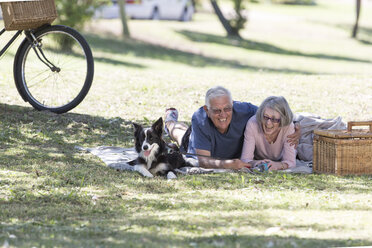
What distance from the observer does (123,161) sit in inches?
266

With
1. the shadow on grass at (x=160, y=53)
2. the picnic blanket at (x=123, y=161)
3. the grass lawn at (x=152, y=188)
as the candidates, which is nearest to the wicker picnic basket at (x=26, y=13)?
the grass lawn at (x=152, y=188)

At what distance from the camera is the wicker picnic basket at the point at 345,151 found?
627cm

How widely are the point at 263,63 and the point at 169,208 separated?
1622 centimetres

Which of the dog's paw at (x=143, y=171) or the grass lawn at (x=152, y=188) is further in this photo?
the dog's paw at (x=143, y=171)

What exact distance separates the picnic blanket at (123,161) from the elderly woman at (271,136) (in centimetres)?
16

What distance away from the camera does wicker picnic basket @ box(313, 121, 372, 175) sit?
627 centimetres

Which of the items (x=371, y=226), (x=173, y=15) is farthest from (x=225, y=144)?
(x=173, y=15)

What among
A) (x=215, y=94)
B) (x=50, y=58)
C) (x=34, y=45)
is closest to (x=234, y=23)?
(x=50, y=58)

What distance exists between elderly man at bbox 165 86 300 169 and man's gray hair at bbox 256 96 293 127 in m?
0.24

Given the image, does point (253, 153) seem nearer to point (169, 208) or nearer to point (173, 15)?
point (169, 208)

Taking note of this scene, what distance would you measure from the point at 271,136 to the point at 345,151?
78 centimetres

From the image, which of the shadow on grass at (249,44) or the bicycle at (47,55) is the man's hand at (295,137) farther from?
the shadow on grass at (249,44)

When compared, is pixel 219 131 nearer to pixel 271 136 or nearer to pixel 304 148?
pixel 271 136

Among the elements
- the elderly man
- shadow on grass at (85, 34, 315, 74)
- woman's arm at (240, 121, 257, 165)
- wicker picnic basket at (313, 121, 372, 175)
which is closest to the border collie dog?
the elderly man
